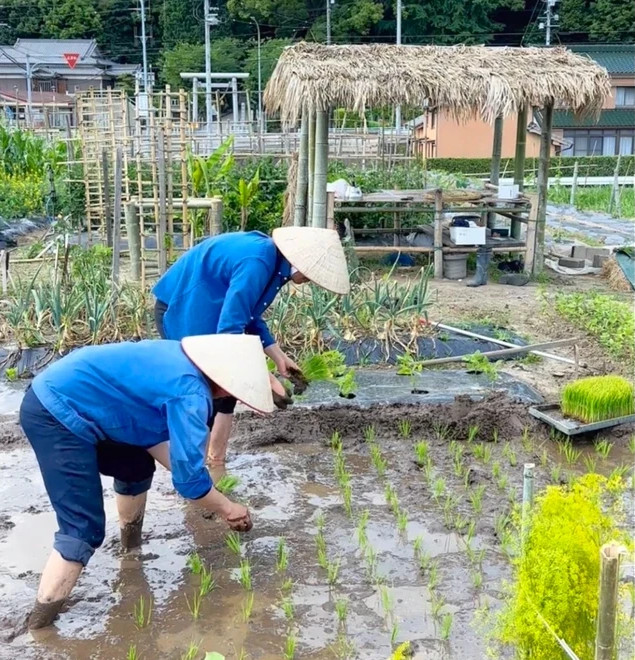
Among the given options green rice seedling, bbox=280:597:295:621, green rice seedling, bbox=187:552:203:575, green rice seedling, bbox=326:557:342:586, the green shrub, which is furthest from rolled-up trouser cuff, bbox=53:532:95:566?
the green shrub

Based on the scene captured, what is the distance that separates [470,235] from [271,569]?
720 cm

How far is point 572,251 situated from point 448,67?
3.75 m

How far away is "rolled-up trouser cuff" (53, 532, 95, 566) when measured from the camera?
3188 millimetres

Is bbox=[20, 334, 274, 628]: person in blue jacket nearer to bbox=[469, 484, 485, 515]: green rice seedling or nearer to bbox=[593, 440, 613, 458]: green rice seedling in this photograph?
bbox=[469, 484, 485, 515]: green rice seedling

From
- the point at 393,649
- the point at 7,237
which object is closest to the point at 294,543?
the point at 393,649

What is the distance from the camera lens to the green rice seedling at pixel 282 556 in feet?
12.4

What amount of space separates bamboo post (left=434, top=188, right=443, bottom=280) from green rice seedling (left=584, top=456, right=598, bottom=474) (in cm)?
566

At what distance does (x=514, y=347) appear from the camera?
7.07 m

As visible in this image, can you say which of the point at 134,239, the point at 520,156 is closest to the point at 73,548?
the point at 134,239

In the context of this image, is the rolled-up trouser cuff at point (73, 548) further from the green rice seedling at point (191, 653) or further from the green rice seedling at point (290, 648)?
the green rice seedling at point (290, 648)

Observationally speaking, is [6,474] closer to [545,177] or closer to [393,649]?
[393,649]

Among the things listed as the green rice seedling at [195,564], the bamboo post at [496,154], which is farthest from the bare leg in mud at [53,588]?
the bamboo post at [496,154]

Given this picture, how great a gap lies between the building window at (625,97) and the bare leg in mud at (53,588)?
3702 centimetres

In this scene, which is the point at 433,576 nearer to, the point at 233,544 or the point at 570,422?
the point at 233,544
